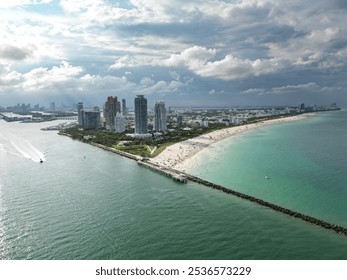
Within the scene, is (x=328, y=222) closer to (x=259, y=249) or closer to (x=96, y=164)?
(x=259, y=249)

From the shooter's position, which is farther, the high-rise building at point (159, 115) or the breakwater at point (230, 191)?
the high-rise building at point (159, 115)

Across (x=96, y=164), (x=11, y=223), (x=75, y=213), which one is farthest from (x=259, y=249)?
(x=96, y=164)

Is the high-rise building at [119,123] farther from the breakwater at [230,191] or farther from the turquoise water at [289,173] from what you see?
the turquoise water at [289,173]

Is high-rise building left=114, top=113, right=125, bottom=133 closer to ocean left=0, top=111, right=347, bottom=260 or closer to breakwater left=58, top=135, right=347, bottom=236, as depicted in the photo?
breakwater left=58, top=135, right=347, bottom=236

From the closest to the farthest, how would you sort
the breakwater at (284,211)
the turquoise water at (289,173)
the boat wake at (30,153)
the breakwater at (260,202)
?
the breakwater at (284,211), the breakwater at (260,202), the turquoise water at (289,173), the boat wake at (30,153)

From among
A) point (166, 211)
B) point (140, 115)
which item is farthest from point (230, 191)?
point (140, 115)

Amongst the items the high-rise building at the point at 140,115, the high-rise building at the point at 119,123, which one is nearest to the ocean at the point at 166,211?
the high-rise building at the point at 140,115

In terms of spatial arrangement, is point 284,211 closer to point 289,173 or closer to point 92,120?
point 289,173
